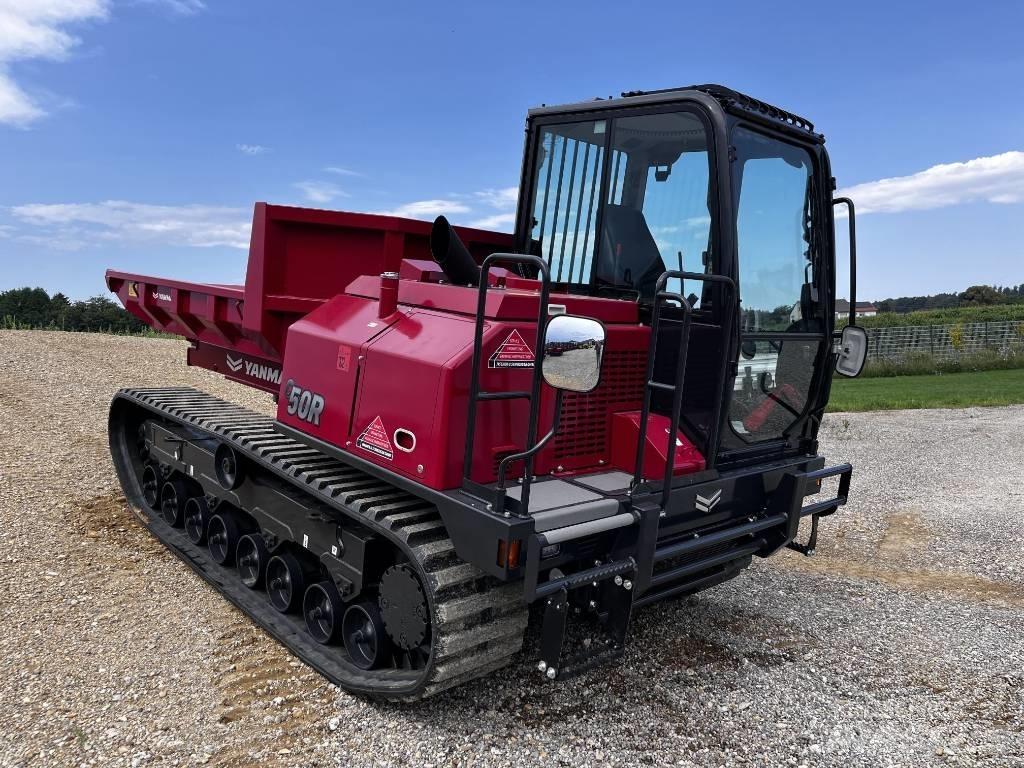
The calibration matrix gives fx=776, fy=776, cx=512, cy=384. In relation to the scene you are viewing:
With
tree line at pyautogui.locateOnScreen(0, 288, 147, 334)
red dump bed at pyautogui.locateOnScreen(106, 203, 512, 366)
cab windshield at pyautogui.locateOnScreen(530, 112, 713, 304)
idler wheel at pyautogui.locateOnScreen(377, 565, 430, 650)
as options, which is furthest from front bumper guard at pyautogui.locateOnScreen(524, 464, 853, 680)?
tree line at pyautogui.locateOnScreen(0, 288, 147, 334)

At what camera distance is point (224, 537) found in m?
5.54

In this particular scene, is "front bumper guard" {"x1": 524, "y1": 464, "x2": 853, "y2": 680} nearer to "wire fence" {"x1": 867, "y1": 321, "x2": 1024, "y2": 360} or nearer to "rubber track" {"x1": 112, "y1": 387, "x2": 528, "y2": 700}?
"rubber track" {"x1": 112, "y1": 387, "x2": 528, "y2": 700}

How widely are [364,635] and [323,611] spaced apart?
0.44 metres

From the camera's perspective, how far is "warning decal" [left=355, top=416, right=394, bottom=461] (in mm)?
3805

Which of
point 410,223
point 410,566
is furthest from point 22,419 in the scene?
point 410,566

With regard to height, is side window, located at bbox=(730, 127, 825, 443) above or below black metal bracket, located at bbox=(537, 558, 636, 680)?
above

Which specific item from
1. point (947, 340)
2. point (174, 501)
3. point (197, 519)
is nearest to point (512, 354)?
point (197, 519)

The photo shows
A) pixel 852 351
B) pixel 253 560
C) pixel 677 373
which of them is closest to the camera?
pixel 677 373

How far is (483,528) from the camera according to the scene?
3.25 m

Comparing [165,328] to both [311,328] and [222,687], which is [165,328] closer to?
[311,328]

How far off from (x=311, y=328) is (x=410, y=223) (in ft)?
3.80

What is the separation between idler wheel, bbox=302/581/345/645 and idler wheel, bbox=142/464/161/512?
2.78 m

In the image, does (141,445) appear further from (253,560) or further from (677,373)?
(677,373)

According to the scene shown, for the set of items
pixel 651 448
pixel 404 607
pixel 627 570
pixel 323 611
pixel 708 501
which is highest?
pixel 651 448
